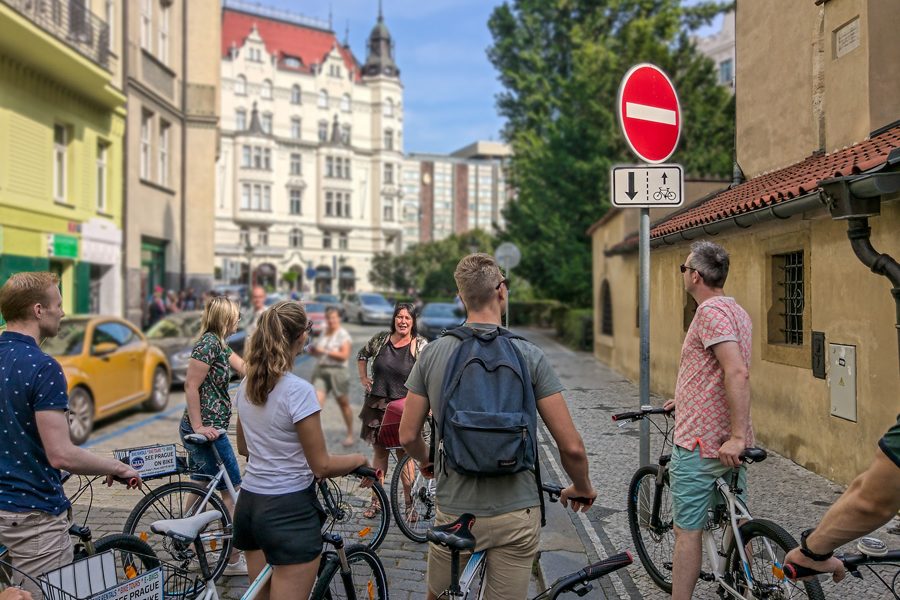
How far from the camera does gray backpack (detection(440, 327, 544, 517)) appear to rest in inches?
110

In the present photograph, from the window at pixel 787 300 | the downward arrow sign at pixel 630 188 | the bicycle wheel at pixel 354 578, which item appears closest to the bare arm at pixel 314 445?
the bicycle wheel at pixel 354 578

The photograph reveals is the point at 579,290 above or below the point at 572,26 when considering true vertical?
below

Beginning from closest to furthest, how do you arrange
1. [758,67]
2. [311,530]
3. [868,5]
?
1. [311,530]
2. [868,5]
3. [758,67]

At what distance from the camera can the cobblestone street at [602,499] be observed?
4793 mm

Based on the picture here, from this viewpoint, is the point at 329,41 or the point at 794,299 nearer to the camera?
the point at 794,299

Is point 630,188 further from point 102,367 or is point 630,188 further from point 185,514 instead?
point 102,367

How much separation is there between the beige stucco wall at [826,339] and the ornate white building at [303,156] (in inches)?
2669

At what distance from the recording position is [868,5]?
812 cm

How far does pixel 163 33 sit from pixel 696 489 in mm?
24900

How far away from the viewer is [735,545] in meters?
3.80

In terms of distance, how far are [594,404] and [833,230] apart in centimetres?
524

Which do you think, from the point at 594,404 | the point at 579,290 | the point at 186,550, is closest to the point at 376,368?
the point at 186,550

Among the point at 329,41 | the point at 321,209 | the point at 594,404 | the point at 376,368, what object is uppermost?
the point at 329,41

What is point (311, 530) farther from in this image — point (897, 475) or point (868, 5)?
point (868, 5)
